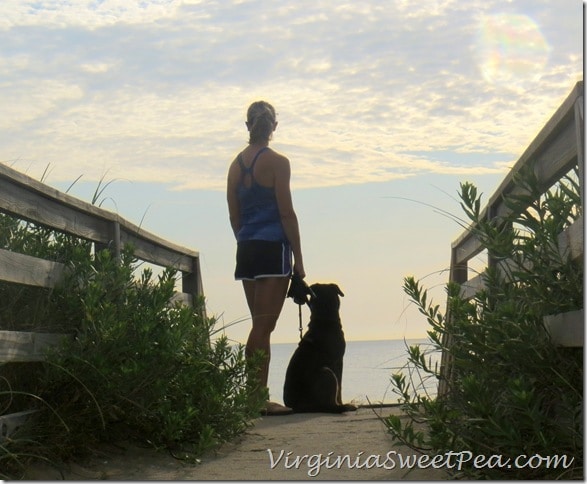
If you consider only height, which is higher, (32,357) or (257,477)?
(32,357)

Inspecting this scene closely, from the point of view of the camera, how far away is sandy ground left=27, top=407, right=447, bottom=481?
13.4 feet

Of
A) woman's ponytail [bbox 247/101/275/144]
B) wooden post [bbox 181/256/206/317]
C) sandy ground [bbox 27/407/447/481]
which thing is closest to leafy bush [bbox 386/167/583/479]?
sandy ground [bbox 27/407/447/481]

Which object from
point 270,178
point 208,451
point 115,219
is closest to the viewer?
point 208,451

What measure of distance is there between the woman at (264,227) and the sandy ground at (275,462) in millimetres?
1300

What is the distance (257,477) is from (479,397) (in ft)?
3.94

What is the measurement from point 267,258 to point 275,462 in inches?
87.2

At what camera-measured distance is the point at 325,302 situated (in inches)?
290

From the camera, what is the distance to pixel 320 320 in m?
7.28

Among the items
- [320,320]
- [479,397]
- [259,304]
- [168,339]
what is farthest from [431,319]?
[320,320]

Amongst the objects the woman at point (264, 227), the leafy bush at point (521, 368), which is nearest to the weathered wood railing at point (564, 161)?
the leafy bush at point (521, 368)

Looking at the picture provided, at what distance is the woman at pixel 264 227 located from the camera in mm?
6414

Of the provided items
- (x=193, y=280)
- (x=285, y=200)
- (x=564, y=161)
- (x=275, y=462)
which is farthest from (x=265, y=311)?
(x=564, y=161)

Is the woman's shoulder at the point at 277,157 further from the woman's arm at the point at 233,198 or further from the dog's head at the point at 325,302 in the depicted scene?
the dog's head at the point at 325,302

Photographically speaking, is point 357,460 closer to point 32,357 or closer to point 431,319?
point 431,319
